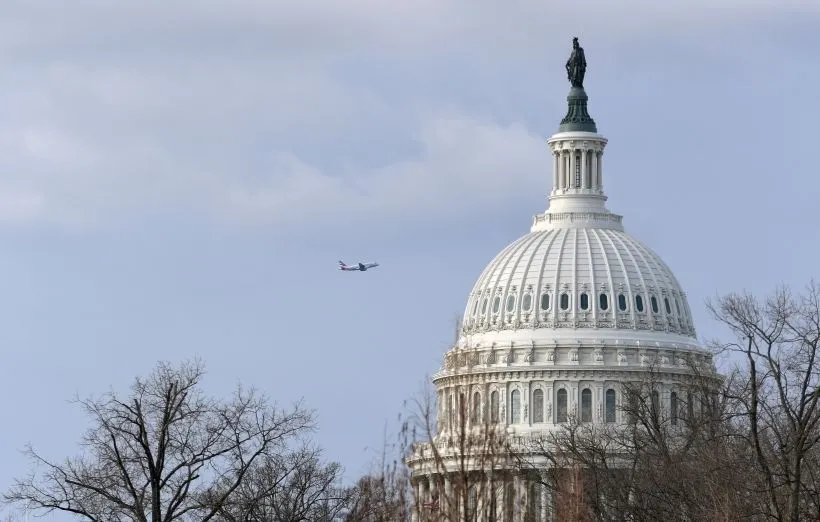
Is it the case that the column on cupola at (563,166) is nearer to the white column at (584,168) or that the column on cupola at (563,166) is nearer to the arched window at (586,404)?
the white column at (584,168)

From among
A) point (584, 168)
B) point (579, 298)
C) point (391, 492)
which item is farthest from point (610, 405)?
point (391, 492)

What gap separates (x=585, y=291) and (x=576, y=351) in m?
4.65

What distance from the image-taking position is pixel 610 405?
175 m

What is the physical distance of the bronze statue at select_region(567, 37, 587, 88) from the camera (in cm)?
19012

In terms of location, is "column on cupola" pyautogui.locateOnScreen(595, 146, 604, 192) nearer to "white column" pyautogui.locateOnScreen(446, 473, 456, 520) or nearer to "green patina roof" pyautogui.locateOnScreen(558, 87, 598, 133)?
"green patina roof" pyautogui.locateOnScreen(558, 87, 598, 133)

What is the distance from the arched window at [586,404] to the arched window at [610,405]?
1.12m

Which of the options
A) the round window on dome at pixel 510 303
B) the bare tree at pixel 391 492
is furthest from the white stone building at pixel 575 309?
the bare tree at pixel 391 492

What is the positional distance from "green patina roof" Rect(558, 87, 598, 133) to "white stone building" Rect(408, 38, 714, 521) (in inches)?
3.8

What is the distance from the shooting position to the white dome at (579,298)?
179 metres

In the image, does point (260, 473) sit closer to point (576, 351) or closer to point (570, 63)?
point (576, 351)

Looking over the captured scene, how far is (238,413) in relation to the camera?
216ft

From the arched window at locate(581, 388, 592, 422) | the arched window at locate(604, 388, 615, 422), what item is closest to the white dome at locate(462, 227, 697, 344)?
the arched window at locate(581, 388, 592, 422)

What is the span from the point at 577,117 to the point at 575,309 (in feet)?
46.1

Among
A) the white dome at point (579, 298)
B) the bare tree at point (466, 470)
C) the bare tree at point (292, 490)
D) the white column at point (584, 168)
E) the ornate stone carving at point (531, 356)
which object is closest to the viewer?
the bare tree at point (466, 470)
